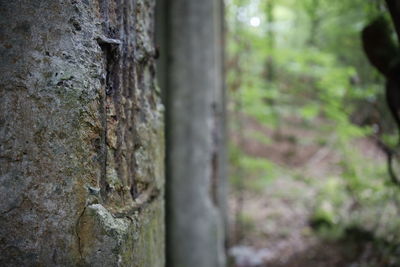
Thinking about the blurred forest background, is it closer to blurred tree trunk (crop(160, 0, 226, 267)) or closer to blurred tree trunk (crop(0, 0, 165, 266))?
blurred tree trunk (crop(160, 0, 226, 267))

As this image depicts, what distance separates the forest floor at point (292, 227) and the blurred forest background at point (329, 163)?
0.06ft

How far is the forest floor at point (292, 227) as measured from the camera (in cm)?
424

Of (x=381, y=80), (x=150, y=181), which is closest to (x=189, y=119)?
(x=381, y=80)

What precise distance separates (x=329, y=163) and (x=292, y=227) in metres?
1.34

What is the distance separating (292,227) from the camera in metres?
6.02

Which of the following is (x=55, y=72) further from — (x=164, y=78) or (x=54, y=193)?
(x=164, y=78)

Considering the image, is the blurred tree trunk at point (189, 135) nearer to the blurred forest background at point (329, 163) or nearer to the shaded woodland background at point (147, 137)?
the shaded woodland background at point (147, 137)

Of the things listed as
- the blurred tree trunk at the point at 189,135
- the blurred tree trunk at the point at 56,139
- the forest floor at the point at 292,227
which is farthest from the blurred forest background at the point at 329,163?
the blurred tree trunk at the point at 56,139

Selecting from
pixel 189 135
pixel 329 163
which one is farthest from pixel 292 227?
pixel 189 135

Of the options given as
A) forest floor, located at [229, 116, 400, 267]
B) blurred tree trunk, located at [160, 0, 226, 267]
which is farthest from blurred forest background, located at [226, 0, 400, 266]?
blurred tree trunk, located at [160, 0, 226, 267]

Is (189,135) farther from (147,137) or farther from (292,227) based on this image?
(292,227)

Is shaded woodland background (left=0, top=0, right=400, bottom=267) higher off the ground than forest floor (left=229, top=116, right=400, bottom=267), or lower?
higher

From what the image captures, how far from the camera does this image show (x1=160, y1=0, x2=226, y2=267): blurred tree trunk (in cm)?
343

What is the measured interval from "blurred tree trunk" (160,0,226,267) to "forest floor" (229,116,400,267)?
1.60m
